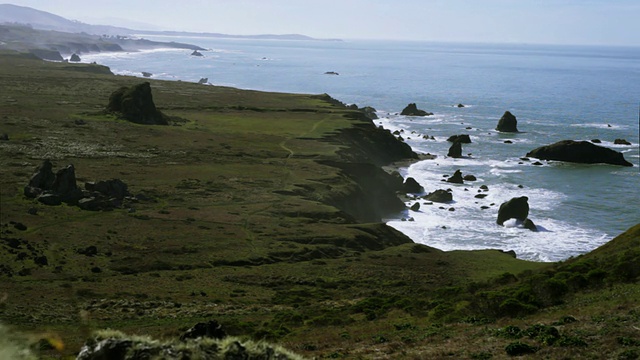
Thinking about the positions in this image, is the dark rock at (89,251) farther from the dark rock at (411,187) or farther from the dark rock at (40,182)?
the dark rock at (411,187)

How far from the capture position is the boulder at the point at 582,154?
120 meters

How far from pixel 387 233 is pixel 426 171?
4471 cm

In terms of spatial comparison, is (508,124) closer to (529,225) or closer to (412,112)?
(412,112)

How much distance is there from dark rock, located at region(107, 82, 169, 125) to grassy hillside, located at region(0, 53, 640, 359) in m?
3.62

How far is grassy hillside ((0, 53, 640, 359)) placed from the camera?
31.0 m

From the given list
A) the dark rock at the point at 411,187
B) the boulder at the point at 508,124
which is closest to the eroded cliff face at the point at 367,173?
the dark rock at the point at 411,187

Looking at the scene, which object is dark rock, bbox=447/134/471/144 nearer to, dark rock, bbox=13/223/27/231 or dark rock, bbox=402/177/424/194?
dark rock, bbox=402/177/424/194

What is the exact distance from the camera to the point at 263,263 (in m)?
54.7

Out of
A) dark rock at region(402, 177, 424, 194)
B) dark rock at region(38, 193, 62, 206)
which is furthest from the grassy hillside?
dark rock at region(402, 177, 424, 194)

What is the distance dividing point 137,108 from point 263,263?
227 ft

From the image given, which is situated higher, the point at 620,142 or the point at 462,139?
the point at 620,142

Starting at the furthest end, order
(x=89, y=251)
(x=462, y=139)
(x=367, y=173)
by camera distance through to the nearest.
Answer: (x=462, y=139), (x=367, y=173), (x=89, y=251)

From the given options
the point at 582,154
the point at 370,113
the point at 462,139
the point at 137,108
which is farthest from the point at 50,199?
the point at 370,113

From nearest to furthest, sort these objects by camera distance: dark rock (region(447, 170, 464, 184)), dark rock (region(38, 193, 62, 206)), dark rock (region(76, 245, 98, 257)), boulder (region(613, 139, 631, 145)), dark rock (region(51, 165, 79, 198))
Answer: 1. dark rock (region(76, 245, 98, 257))
2. dark rock (region(38, 193, 62, 206))
3. dark rock (region(51, 165, 79, 198))
4. dark rock (region(447, 170, 464, 184))
5. boulder (region(613, 139, 631, 145))
